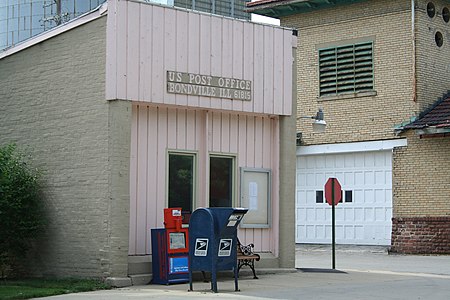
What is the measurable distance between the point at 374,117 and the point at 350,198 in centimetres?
272

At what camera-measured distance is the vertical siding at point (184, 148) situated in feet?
59.4

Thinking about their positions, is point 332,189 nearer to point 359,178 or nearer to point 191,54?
point 191,54

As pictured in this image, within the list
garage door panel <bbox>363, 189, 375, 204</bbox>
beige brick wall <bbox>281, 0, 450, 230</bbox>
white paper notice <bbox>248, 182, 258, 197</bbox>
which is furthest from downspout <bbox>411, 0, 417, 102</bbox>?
white paper notice <bbox>248, 182, 258, 197</bbox>

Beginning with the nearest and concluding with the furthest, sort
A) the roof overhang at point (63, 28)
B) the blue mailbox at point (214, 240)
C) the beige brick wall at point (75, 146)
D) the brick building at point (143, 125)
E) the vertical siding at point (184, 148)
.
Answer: the blue mailbox at point (214, 240), the beige brick wall at point (75, 146), the brick building at point (143, 125), the roof overhang at point (63, 28), the vertical siding at point (184, 148)

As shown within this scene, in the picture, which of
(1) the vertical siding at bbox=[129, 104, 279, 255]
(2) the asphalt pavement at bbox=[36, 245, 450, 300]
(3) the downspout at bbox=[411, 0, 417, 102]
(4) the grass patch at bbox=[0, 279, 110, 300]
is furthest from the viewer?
(3) the downspout at bbox=[411, 0, 417, 102]

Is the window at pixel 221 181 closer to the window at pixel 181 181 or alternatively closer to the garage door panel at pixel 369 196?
the window at pixel 181 181

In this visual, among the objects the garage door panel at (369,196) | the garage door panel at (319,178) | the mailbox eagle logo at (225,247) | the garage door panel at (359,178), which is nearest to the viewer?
the mailbox eagle logo at (225,247)

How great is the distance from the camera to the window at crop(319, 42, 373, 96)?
99.4 feet

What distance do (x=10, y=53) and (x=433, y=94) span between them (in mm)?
14545

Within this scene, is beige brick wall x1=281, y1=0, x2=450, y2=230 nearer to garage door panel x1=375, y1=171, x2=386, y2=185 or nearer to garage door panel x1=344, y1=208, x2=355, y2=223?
garage door panel x1=375, y1=171, x2=386, y2=185

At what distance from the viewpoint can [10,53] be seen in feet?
65.7

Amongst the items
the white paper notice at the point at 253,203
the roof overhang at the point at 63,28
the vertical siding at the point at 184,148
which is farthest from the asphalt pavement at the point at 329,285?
the roof overhang at the point at 63,28

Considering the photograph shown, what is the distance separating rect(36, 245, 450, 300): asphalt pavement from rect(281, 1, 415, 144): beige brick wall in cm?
663

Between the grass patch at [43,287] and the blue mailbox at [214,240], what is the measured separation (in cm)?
196
